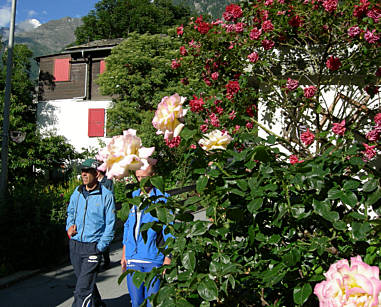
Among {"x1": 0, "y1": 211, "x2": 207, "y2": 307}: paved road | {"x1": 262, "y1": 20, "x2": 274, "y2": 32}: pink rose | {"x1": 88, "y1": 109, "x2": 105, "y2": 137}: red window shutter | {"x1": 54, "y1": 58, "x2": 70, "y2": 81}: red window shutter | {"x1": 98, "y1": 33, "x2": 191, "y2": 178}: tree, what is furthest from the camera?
{"x1": 54, "y1": 58, "x2": 70, "y2": 81}: red window shutter

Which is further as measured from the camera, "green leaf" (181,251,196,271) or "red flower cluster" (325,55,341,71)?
"red flower cluster" (325,55,341,71)

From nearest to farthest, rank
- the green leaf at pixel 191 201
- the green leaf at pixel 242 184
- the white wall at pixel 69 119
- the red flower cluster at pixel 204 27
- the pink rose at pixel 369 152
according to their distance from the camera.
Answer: the green leaf at pixel 242 184 < the green leaf at pixel 191 201 < the pink rose at pixel 369 152 < the red flower cluster at pixel 204 27 < the white wall at pixel 69 119

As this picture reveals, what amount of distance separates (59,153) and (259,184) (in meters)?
21.8

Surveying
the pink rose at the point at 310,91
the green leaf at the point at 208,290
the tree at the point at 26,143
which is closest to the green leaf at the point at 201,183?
the green leaf at the point at 208,290

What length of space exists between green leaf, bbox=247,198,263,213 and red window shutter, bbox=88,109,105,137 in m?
24.5

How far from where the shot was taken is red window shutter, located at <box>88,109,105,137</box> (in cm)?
2536

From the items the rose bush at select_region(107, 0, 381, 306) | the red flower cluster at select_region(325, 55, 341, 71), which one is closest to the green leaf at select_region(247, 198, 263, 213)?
the rose bush at select_region(107, 0, 381, 306)

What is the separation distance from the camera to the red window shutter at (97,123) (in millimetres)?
25359

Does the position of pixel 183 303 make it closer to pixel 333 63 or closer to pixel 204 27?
pixel 333 63

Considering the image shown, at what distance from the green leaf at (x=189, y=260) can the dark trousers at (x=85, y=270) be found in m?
3.07

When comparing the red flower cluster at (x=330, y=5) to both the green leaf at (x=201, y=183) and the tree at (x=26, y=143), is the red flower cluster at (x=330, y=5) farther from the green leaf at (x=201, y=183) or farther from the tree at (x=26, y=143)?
the tree at (x=26, y=143)

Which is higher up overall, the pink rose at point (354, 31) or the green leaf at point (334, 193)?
the pink rose at point (354, 31)

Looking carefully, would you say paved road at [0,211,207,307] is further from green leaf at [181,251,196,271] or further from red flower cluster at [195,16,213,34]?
green leaf at [181,251,196,271]

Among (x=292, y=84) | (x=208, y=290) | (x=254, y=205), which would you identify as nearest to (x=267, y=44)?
(x=292, y=84)
